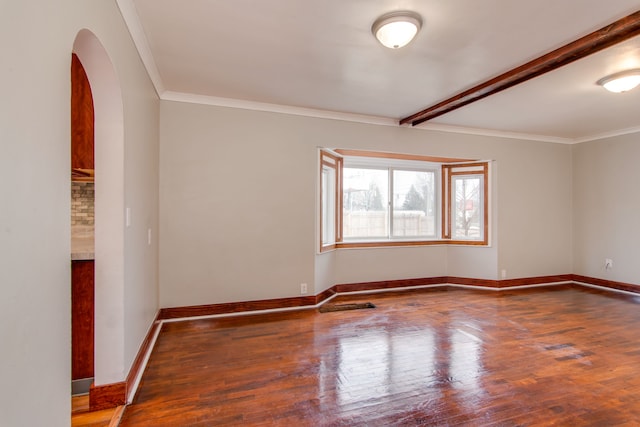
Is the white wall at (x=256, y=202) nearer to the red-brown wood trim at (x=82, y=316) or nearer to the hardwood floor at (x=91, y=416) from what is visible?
Result: the red-brown wood trim at (x=82, y=316)

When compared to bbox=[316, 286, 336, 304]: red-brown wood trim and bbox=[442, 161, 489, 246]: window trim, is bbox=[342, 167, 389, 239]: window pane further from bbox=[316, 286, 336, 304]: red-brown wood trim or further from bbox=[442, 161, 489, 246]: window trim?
bbox=[442, 161, 489, 246]: window trim

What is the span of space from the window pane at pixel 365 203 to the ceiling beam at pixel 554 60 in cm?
156

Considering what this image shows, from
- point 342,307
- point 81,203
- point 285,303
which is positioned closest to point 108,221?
point 81,203

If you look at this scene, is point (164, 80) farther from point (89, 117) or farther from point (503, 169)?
point (503, 169)

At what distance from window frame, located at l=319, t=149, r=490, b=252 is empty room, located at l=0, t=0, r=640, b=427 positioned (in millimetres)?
42

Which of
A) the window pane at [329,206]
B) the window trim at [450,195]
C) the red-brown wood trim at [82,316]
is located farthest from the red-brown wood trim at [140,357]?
the window trim at [450,195]

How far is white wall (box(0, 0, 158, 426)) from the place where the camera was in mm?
917

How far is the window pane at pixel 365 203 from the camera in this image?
5.18 meters

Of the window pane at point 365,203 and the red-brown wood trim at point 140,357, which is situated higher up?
the window pane at point 365,203

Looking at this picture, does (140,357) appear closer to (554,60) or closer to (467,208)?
(554,60)

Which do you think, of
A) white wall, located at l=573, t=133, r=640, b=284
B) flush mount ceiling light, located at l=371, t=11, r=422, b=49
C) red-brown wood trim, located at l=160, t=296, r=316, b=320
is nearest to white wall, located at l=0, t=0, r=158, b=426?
flush mount ceiling light, located at l=371, t=11, r=422, b=49

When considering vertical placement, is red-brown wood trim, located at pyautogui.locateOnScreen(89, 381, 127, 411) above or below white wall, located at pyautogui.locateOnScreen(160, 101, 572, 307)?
below

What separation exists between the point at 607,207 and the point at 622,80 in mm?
3137

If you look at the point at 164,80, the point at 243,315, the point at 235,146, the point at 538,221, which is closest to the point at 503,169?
the point at 538,221
